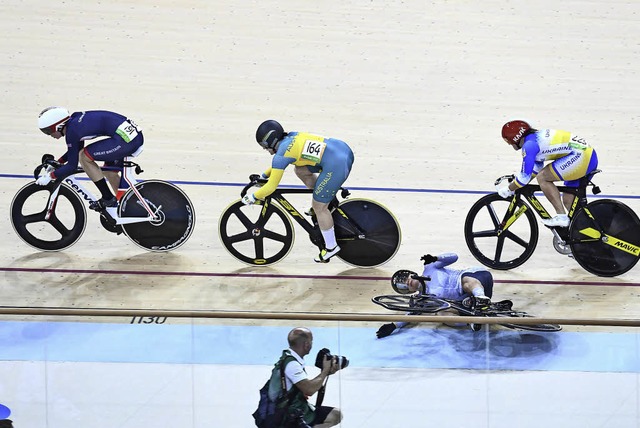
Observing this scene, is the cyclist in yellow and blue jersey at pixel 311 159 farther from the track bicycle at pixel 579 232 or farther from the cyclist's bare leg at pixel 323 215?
the track bicycle at pixel 579 232

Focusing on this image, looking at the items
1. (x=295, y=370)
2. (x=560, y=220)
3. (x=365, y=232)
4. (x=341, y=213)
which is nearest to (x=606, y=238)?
(x=560, y=220)

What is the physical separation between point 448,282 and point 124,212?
206 cm

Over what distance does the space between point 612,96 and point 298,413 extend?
494 cm

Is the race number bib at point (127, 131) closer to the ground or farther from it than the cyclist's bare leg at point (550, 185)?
farther from it

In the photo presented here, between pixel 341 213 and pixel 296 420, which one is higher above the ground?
pixel 341 213

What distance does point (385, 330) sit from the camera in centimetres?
641

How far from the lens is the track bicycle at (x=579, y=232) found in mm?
7723

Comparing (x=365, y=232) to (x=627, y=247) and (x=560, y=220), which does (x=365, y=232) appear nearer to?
(x=560, y=220)

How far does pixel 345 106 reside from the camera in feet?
32.3

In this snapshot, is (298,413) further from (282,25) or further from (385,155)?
(282,25)

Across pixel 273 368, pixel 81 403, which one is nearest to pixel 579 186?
pixel 273 368

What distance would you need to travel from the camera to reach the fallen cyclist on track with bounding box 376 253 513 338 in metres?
7.29

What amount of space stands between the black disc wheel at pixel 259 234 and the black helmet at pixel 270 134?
41 centimetres

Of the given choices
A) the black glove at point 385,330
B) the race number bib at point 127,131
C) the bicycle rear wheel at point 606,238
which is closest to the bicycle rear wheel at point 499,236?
the bicycle rear wheel at point 606,238
